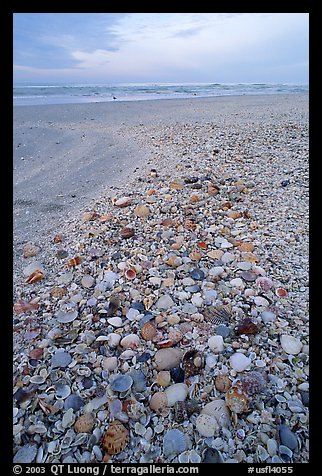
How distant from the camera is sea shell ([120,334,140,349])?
5.57ft

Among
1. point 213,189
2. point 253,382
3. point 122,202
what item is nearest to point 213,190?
point 213,189

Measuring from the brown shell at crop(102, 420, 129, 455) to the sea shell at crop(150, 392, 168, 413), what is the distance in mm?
152

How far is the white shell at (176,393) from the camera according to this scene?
144 centimetres

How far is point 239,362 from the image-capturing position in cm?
158

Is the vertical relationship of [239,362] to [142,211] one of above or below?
below

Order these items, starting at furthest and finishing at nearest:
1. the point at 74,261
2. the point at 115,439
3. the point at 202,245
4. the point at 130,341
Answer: the point at 202,245, the point at 74,261, the point at 130,341, the point at 115,439

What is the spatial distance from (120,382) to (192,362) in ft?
1.18

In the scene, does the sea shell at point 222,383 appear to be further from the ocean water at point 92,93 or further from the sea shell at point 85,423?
the ocean water at point 92,93

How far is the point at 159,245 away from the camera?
2.49 meters

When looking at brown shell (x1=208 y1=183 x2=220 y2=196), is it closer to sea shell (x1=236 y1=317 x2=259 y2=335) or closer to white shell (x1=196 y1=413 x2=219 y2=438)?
sea shell (x1=236 y1=317 x2=259 y2=335)

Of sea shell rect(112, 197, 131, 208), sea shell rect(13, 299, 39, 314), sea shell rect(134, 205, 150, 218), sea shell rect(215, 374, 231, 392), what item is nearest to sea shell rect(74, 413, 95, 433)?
sea shell rect(215, 374, 231, 392)

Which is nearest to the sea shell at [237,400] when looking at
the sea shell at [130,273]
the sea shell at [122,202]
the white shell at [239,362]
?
the white shell at [239,362]

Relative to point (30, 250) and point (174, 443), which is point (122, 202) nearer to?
point (30, 250)
